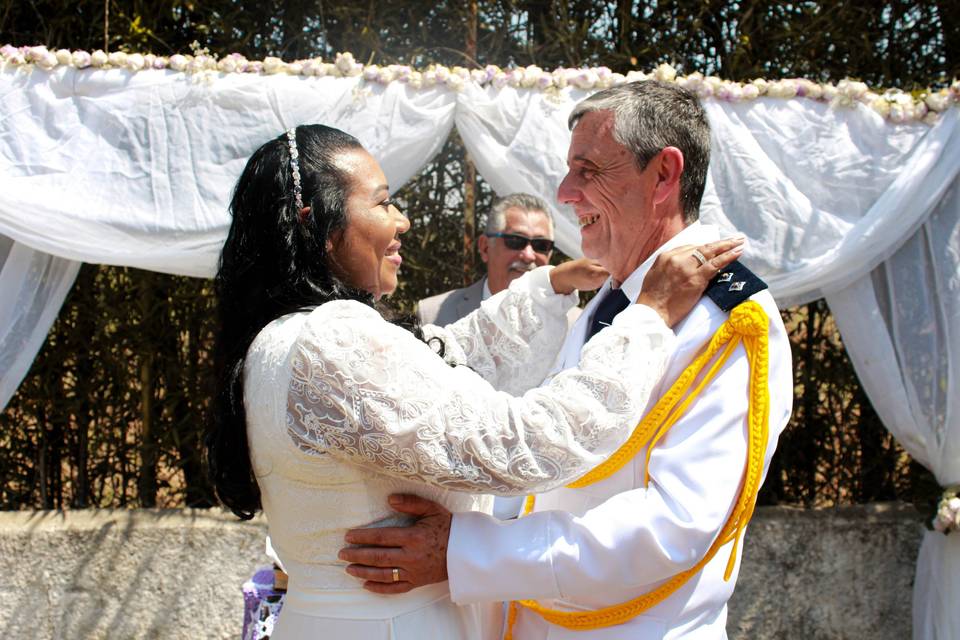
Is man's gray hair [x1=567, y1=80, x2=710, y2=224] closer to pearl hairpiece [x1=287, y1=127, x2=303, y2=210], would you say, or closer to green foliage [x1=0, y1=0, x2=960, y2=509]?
pearl hairpiece [x1=287, y1=127, x2=303, y2=210]

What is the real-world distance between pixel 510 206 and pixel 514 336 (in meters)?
1.84

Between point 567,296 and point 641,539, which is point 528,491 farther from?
point 567,296

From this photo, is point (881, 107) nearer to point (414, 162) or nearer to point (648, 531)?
point (414, 162)

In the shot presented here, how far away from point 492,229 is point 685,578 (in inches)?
110

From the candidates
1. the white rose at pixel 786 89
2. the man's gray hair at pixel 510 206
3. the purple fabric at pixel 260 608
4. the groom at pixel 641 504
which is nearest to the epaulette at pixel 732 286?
the groom at pixel 641 504

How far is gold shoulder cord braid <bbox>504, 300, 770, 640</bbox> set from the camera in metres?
1.93

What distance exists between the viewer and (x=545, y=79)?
14.1 feet

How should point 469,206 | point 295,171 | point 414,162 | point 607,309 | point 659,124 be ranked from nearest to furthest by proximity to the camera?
point 295,171 → point 659,124 → point 607,309 → point 414,162 → point 469,206

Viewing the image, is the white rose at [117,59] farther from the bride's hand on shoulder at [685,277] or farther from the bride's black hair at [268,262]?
the bride's hand on shoulder at [685,277]

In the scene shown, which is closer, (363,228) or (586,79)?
(363,228)

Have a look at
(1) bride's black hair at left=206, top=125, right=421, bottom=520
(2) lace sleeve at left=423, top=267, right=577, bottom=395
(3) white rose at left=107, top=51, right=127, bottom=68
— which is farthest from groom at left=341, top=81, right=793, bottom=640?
(3) white rose at left=107, top=51, right=127, bottom=68

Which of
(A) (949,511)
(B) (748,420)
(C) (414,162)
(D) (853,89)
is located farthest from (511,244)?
(B) (748,420)

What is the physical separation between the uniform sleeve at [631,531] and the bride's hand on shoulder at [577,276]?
867 millimetres

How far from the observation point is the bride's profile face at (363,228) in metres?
2.04
